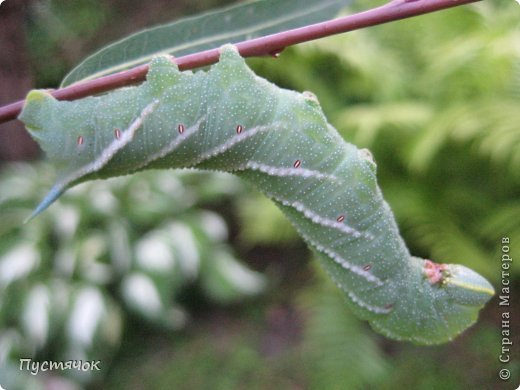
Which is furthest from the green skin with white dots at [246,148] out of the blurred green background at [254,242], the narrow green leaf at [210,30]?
the blurred green background at [254,242]

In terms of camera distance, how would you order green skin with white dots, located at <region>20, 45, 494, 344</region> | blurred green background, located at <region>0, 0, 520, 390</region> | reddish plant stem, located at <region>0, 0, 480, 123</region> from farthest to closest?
1. blurred green background, located at <region>0, 0, 520, 390</region>
2. green skin with white dots, located at <region>20, 45, 494, 344</region>
3. reddish plant stem, located at <region>0, 0, 480, 123</region>

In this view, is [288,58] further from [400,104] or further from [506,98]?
[506,98]

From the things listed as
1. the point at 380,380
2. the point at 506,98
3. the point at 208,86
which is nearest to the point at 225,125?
the point at 208,86

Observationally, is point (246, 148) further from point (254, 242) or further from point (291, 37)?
point (254, 242)

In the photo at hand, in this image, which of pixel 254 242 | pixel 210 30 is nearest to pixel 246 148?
pixel 210 30

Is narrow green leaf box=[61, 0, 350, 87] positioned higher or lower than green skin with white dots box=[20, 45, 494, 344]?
higher

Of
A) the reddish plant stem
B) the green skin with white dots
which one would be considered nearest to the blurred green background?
the green skin with white dots

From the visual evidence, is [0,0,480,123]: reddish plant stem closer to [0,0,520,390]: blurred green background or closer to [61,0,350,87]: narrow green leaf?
[61,0,350,87]: narrow green leaf
